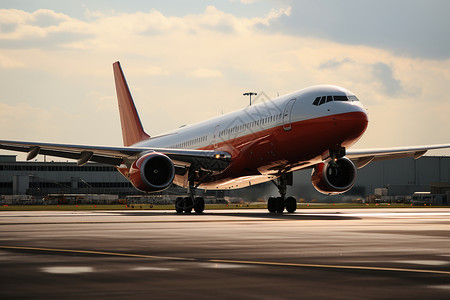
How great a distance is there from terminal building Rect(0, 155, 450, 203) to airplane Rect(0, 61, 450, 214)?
3704 cm

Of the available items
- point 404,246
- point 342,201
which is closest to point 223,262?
point 404,246

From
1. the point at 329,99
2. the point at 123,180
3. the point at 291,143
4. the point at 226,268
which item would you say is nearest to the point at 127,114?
the point at 291,143

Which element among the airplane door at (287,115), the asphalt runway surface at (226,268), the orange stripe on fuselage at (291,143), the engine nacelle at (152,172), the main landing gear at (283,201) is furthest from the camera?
the main landing gear at (283,201)

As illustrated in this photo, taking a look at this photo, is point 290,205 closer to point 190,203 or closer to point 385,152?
point 190,203

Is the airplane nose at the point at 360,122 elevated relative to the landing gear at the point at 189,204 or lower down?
elevated

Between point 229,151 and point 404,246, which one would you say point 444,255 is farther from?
point 229,151

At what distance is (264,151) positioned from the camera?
3609 cm

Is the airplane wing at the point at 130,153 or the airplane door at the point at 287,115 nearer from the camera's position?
the airplane door at the point at 287,115

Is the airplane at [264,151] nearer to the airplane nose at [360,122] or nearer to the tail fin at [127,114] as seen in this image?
the airplane nose at [360,122]

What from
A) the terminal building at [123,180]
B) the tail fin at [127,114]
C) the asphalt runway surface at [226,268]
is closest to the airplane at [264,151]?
the tail fin at [127,114]

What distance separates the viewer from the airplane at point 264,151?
107 feet

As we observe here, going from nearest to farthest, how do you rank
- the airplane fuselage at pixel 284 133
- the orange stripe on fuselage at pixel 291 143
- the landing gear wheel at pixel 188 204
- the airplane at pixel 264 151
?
the orange stripe on fuselage at pixel 291 143
the airplane fuselage at pixel 284 133
the airplane at pixel 264 151
the landing gear wheel at pixel 188 204

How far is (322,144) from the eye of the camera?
32.8 meters

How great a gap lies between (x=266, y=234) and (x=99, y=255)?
714cm
